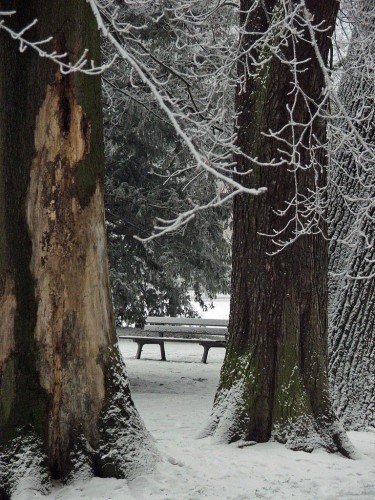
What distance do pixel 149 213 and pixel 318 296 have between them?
481 centimetres

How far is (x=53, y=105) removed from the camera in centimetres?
469

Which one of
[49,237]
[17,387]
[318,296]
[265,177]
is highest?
[265,177]

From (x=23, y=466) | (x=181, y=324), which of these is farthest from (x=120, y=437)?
(x=181, y=324)

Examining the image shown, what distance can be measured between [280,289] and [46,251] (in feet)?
6.96

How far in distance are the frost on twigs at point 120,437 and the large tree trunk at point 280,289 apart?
116 centimetres

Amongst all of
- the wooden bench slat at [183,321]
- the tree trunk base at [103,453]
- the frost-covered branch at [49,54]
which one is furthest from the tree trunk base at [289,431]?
the wooden bench slat at [183,321]

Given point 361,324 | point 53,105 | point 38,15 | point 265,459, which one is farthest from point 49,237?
point 361,324

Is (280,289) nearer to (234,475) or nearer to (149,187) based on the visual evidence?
(234,475)

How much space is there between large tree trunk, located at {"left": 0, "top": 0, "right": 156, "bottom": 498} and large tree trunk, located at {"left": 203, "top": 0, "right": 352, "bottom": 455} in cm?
166

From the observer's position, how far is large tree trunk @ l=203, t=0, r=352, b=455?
5.95m

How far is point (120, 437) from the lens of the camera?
16.1ft

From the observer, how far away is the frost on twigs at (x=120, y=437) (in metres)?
4.84

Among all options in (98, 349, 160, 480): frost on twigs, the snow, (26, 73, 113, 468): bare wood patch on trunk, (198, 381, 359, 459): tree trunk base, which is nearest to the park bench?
the snow

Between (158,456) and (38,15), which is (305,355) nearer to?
(158,456)
